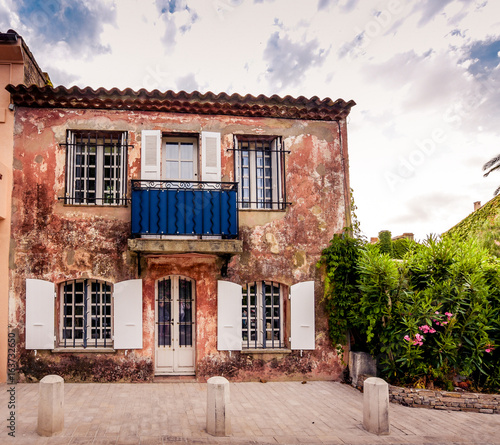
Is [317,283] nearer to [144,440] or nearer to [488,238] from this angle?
[144,440]

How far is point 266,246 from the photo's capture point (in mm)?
9266

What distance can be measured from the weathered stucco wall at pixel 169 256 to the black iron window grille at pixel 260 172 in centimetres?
20

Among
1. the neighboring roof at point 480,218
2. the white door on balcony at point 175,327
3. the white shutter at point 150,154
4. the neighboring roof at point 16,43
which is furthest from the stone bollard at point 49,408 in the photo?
the neighboring roof at point 480,218

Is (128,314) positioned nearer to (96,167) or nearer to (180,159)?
(96,167)

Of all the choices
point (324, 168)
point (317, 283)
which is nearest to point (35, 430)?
point (317, 283)

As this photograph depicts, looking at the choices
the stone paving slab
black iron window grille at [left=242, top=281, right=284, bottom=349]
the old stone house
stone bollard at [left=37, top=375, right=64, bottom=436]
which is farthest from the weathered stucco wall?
stone bollard at [left=37, top=375, right=64, bottom=436]

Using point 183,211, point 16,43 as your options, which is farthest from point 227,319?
point 16,43

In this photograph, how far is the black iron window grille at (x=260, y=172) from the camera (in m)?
9.59

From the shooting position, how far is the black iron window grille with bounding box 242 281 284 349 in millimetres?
9281

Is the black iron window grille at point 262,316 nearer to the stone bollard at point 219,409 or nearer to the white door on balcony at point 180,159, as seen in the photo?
the white door on balcony at point 180,159

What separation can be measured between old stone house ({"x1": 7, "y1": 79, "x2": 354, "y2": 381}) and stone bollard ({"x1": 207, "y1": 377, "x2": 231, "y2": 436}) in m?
3.11

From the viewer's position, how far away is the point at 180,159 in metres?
9.60

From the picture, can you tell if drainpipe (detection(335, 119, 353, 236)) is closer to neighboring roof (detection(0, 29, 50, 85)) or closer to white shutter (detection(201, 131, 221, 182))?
white shutter (detection(201, 131, 221, 182))

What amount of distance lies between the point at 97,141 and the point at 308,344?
20.9 feet
